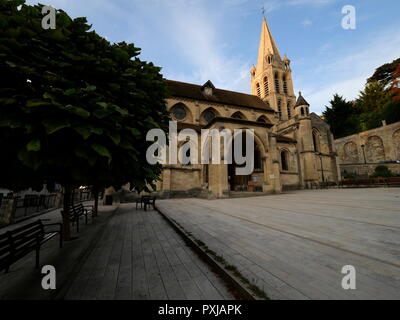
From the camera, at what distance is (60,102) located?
1.87m

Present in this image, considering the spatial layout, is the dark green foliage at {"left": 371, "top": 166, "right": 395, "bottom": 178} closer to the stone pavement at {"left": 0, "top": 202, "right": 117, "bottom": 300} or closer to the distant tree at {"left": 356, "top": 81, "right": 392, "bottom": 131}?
the distant tree at {"left": 356, "top": 81, "right": 392, "bottom": 131}

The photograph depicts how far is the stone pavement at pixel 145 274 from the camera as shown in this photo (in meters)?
2.26

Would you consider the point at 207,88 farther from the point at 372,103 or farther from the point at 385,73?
the point at 385,73

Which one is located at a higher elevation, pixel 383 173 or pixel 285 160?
pixel 285 160

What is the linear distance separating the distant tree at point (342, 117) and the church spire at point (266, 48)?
1714 cm

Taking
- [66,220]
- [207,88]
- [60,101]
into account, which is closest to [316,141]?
[207,88]

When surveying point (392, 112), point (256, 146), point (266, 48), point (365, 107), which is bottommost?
point (256, 146)

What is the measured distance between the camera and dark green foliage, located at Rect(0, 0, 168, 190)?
1.76m

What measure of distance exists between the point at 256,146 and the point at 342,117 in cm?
3252

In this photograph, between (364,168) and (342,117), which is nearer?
(364,168)

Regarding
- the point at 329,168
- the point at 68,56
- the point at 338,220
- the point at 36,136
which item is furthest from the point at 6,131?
the point at 329,168

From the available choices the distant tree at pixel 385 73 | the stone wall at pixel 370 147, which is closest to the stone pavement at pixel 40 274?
the stone wall at pixel 370 147
